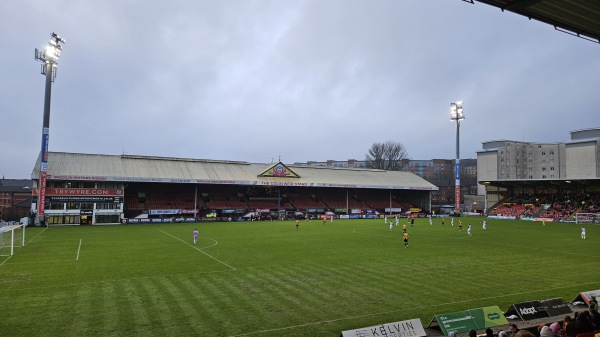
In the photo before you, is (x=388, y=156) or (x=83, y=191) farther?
(x=388, y=156)

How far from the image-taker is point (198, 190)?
7238cm

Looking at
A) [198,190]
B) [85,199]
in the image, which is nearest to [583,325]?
[85,199]

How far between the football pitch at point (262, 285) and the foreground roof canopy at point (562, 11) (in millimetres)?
10346

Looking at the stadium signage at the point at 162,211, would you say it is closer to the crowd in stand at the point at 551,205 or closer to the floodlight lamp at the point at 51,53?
the floodlight lamp at the point at 51,53

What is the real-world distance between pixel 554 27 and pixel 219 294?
16.1m

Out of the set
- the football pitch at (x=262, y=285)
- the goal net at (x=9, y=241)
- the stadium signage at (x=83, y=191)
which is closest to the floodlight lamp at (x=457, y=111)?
the football pitch at (x=262, y=285)

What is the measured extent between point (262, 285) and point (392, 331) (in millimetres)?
8486

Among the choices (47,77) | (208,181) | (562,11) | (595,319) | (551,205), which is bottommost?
(595,319)

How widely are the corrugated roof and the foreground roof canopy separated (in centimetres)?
5680

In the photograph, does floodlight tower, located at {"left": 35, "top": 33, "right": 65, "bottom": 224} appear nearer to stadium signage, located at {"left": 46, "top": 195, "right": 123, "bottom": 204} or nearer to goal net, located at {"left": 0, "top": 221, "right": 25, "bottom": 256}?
stadium signage, located at {"left": 46, "top": 195, "right": 123, "bottom": 204}

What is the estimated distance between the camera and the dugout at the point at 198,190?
5538 centimetres

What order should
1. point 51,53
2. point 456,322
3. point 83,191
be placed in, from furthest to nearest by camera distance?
point 83,191 → point 51,53 → point 456,322

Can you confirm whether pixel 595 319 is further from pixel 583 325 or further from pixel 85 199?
pixel 85 199

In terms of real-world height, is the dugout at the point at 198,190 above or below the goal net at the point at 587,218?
above
